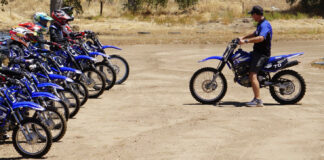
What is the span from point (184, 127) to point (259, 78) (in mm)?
2729

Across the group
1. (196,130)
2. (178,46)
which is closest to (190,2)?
(178,46)

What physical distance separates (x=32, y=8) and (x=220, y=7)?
1931cm

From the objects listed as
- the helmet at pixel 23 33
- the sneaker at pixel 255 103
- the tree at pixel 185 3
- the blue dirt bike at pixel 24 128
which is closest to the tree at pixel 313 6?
the tree at pixel 185 3

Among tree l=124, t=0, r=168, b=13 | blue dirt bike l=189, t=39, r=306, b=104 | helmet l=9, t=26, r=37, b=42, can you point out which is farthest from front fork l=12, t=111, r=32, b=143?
tree l=124, t=0, r=168, b=13

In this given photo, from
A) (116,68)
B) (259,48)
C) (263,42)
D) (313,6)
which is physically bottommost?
(313,6)

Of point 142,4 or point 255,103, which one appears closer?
point 255,103

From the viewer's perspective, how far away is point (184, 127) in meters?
11.4

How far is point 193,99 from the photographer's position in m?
14.4

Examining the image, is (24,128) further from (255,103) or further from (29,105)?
(255,103)

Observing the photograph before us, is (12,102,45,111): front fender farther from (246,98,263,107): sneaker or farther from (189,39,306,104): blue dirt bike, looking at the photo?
(246,98,263,107): sneaker

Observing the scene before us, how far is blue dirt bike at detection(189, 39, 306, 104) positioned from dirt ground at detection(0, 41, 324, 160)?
29cm

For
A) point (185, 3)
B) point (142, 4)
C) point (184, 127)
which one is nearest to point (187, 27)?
point (142, 4)

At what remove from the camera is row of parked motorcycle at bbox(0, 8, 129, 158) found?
30.2 feet

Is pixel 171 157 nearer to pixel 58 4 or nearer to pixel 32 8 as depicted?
pixel 58 4
